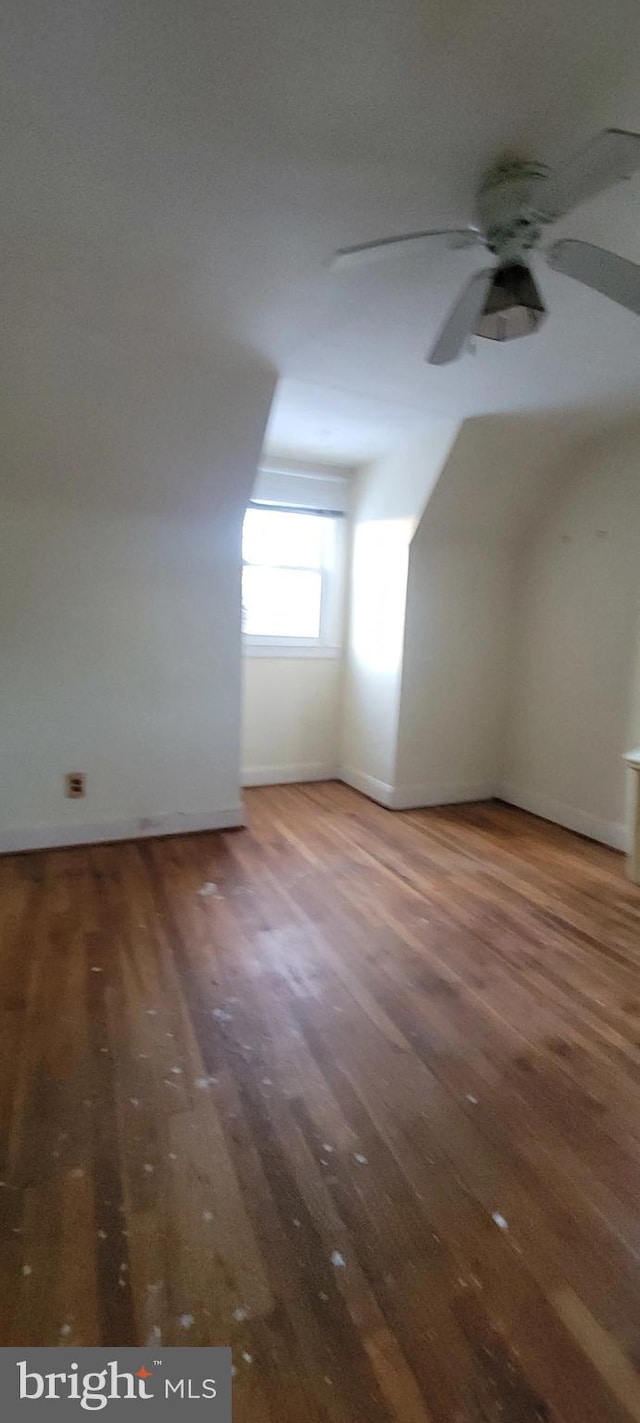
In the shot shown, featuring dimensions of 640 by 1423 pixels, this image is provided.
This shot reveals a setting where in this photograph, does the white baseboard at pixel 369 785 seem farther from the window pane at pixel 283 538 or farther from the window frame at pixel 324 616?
the window pane at pixel 283 538

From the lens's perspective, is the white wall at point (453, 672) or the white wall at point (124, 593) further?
the white wall at point (453, 672)

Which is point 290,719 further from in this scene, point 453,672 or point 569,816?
point 569,816

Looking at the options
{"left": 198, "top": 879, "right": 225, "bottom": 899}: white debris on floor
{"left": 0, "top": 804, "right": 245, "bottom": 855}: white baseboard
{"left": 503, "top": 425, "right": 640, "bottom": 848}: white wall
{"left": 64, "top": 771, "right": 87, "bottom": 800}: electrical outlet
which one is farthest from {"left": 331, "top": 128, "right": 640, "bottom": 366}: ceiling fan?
{"left": 0, "top": 804, "right": 245, "bottom": 855}: white baseboard

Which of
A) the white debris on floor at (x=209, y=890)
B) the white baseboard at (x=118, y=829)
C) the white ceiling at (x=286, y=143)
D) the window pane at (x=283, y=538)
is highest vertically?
the white ceiling at (x=286, y=143)

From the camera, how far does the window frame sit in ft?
14.5

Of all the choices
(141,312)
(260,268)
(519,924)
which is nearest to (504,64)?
(260,268)

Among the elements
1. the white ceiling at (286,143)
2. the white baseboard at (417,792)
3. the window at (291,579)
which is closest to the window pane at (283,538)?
the window at (291,579)

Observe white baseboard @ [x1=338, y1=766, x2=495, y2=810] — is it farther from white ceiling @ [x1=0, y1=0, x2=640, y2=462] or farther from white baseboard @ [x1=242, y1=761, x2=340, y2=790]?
white ceiling @ [x1=0, y1=0, x2=640, y2=462]

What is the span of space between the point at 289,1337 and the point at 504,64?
2.38 m

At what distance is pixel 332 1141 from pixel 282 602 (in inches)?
136

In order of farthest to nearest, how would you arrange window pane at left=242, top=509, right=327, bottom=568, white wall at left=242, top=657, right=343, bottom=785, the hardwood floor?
white wall at left=242, top=657, right=343, bottom=785 < window pane at left=242, top=509, right=327, bottom=568 < the hardwood floor

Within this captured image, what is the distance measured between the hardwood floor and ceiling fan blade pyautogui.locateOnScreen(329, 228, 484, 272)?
207cm

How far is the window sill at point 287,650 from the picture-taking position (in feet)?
14.5

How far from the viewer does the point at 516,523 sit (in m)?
4.12
